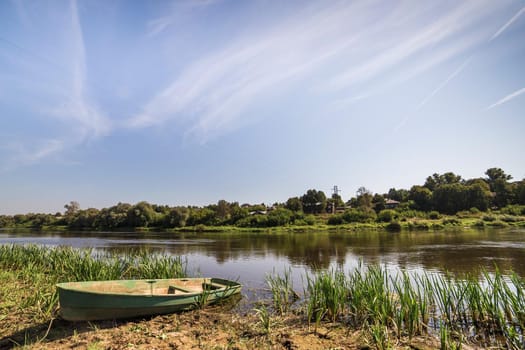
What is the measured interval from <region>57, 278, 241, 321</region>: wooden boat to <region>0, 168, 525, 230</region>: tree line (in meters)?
66.3

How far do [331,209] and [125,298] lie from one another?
9330cm

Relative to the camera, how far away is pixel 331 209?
97.1m

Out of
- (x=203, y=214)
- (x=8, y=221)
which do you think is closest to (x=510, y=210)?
(x=203, y=214)

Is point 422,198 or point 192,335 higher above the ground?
point 422,198

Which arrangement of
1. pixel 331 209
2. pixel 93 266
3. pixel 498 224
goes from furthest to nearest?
pixel 331 209
pixel 498 224
pixel 93 266

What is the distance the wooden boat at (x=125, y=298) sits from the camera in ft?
24.0

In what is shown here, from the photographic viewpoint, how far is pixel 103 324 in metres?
7.92

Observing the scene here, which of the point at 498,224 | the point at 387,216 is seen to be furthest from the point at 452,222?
the point at 387,216

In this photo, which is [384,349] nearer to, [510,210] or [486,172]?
[510,210]

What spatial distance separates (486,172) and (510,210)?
4098cm

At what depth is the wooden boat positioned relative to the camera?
7.30 meters

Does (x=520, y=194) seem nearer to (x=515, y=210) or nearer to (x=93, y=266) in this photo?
(x=515, y=210)

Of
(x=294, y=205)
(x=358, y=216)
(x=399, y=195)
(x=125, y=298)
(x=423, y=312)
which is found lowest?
(x=423, y=312)

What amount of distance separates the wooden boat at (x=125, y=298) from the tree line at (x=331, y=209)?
2609 inches
